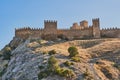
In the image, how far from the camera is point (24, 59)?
325 ft

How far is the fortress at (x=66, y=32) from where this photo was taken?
112m

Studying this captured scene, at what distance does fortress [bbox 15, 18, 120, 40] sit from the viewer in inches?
4419

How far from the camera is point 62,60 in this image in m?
94.4

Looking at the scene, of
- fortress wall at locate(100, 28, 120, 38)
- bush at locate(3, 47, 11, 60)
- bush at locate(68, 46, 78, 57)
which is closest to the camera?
bush at locate(68, 46, 78, 57)

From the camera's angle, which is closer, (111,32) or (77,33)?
(77,33)

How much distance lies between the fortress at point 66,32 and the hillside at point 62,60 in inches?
99.6

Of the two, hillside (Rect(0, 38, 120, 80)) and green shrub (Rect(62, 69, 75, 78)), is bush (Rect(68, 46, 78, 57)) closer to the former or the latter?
hillside (Rect(0, 38, 120, 80))

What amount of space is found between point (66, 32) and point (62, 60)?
67.8 feet

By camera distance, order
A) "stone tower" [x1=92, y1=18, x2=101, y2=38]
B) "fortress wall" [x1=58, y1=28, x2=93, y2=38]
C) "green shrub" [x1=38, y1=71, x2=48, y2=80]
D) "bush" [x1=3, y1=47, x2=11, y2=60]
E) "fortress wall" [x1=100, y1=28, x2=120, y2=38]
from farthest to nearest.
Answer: "fortress wall" [x1=100, y1=28, x2=120, y2=38] → "stone tower" [x1=92, y1=18, x2=101, y2=38] → "fortress wall" [x1=58, y1=28, x2=93, y2=38] → "bush" [x1=3, y1=47, x2=11, y2=60] → "green shrub" [x1=38, y1=71, x2=48, y2=80]

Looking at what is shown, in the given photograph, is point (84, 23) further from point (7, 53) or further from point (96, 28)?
point (7, 53)

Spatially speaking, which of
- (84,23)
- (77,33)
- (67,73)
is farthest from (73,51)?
(84,23)

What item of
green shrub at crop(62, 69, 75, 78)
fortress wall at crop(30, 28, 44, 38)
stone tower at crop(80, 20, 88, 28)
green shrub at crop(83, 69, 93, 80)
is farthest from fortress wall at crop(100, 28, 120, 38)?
green shrub at crop(62, 69, 75, 78)

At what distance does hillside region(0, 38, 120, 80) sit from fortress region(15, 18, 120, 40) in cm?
253

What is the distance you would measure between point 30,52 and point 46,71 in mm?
12317
